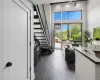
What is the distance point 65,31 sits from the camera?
403 inches

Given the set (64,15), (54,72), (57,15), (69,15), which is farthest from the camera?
(57,15)

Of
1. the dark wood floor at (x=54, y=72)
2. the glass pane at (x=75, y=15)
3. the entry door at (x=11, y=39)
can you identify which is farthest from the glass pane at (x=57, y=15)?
the entry door at (x=11, y=39)

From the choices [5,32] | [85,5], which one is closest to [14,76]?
[5,32]

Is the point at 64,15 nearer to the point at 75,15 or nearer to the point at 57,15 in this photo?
the point at 57,15

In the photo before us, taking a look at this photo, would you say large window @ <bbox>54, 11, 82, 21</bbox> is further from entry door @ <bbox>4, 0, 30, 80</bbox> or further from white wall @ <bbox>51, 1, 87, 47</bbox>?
entry door @ <bbox>4, 0, 30, 80</bbox>

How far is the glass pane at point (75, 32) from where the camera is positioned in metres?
9.94

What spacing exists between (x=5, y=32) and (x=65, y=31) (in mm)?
8986

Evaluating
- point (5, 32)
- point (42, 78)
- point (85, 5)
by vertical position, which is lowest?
point (42, 78)

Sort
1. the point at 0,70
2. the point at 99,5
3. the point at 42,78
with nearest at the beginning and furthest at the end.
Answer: the point at 0,70
the point at 42,78
the point at 99,5

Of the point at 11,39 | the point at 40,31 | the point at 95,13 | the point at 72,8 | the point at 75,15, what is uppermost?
the point at 72,8

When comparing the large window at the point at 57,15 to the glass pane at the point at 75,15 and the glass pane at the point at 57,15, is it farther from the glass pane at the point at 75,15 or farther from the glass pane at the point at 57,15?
the glass pane at the point at 75,15

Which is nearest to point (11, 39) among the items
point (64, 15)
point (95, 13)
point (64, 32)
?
point (95, 13)

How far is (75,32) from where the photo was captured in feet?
32.9

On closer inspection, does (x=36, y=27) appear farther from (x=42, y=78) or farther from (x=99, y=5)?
(x=99, y=5)
